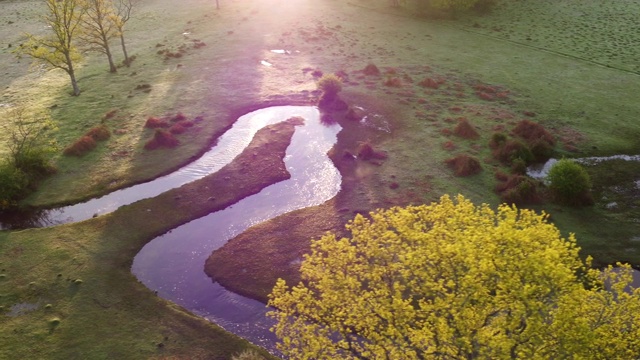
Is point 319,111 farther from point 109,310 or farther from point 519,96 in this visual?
point 109,310

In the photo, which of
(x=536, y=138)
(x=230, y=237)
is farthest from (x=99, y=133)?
(x=536, y=138)

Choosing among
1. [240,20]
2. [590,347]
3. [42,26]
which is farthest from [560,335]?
[42,26]

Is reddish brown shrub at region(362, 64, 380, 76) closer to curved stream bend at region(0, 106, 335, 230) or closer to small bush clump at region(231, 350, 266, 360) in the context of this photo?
curved stream bend at region(0, 106, 335, 230)

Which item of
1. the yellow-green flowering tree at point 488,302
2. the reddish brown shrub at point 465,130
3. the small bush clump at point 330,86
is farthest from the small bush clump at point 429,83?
the yellow-green flowering tree at point 488,302

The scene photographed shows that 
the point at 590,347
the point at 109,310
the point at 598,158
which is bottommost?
the point at 109,310

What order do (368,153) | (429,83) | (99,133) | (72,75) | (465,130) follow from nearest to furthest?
(368,153), (99,133), (465,130), (72,75), (429,83)

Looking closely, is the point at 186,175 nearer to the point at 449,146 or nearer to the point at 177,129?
the point at 177,129
